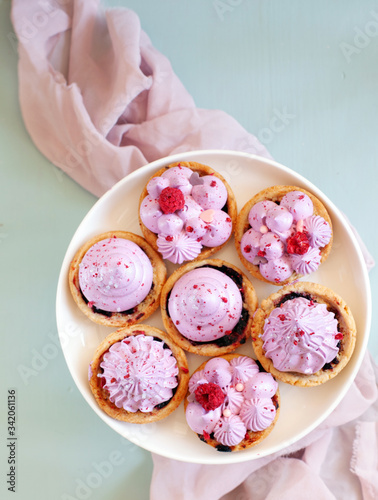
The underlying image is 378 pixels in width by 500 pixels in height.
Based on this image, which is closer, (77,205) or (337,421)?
(337,421)

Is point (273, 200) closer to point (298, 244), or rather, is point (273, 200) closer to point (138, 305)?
point (298, 244)

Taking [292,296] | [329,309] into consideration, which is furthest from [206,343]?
[329,309]

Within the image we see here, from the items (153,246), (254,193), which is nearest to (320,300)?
(254,193)

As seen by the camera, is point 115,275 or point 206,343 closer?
point 115,275

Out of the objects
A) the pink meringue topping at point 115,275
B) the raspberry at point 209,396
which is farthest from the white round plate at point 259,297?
the raspberry at point 209,396

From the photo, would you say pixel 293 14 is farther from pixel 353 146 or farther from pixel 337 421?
pixel 337 421

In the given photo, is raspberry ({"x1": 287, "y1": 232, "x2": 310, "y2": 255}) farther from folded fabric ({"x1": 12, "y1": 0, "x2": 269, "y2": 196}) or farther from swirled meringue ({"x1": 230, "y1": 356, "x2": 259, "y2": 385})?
folded fabric ({"x1": 12, "y1": 0, "x2": 269, "y2": 196})

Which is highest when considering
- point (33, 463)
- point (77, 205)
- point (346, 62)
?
point (346, 62)
